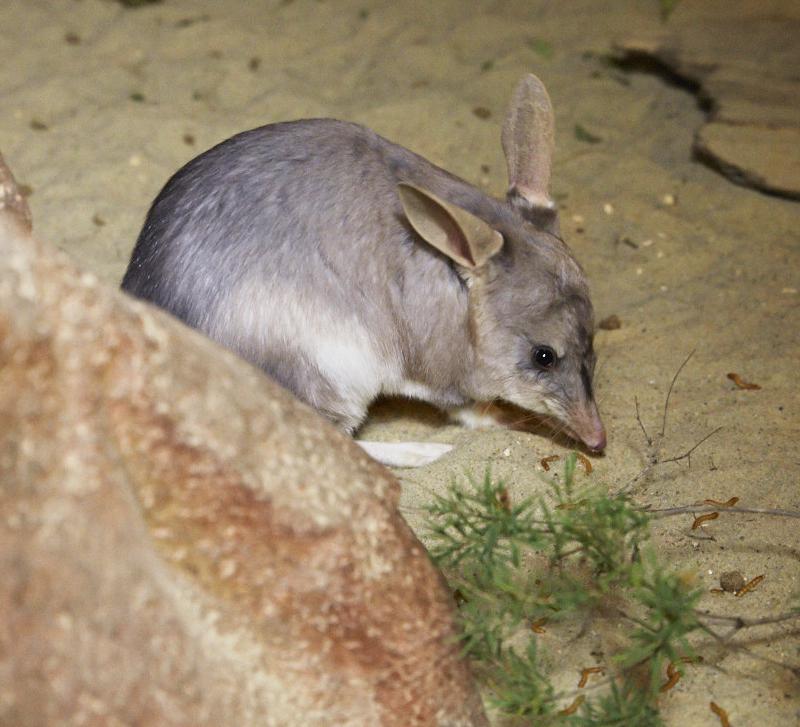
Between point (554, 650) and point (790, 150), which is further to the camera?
point (790, 150)

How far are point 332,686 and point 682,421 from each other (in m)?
1.96

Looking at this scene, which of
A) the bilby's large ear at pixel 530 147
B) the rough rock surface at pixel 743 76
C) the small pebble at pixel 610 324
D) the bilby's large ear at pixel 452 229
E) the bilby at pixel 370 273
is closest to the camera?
the bilby's large ear at pixel 452 229

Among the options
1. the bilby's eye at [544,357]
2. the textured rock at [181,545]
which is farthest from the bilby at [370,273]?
the textured rock at [181,545]

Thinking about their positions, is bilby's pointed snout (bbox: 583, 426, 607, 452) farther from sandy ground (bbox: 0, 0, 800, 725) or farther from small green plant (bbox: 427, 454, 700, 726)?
small green plant (bbox: 427, 454, 700, 726)

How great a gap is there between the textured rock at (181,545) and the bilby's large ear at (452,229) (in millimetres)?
985

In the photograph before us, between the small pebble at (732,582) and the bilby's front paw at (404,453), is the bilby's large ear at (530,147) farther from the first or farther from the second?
the small pebble at (732,582)

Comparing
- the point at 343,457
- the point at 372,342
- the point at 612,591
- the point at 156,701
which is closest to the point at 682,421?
the point at 612,591

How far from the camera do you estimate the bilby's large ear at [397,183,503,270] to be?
3301mm

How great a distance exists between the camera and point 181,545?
2.26 m

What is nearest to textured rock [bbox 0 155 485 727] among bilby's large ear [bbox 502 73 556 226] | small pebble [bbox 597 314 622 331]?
bilby's large ear [bbox 502 73 556 226]

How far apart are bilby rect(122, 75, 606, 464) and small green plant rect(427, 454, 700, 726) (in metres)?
0.77

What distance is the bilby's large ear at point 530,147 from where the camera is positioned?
3.78m

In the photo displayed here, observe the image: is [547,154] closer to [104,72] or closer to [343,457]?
[343,457]

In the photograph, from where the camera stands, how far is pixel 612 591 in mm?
3104
